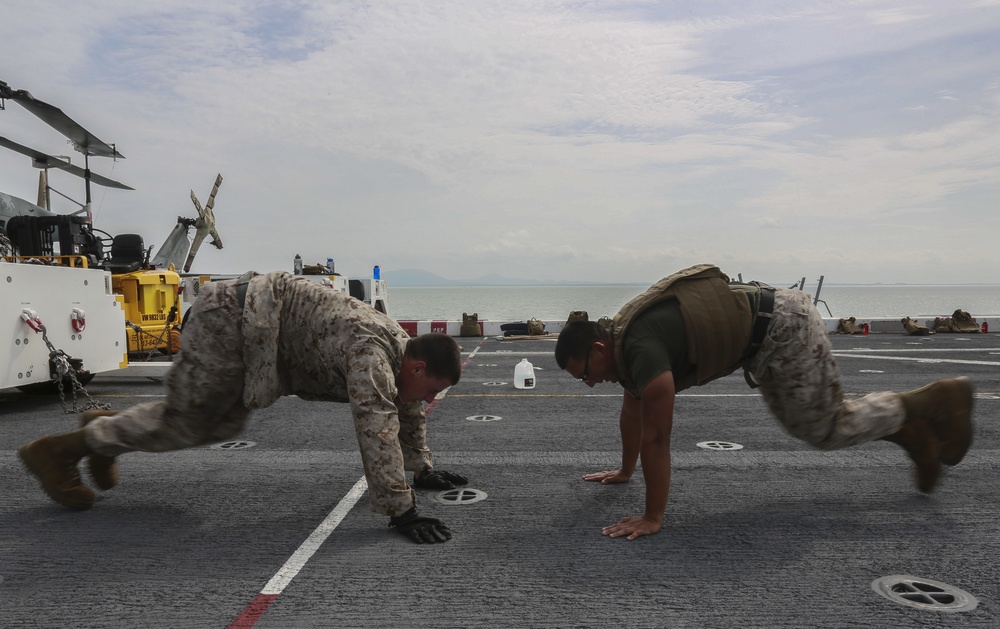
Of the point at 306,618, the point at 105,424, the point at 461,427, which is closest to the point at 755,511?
the point at 306,618

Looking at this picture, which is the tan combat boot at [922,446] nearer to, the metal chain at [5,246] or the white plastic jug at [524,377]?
the white plastic jug at [524,377]

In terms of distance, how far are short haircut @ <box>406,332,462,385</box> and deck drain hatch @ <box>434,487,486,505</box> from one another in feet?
2.63

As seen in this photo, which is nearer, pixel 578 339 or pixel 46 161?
pixel 578 339

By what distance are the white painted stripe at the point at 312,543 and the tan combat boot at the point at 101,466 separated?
4.44 feet

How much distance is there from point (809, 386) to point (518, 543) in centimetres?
161

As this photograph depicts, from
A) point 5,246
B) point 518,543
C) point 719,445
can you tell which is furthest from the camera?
point 5,246

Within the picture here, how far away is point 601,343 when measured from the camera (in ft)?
9.98

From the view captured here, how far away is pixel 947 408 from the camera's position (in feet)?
10.9

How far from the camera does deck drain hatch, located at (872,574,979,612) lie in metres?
2.26

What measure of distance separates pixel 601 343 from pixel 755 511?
1.22 metres

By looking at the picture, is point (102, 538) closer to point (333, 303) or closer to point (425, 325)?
point (333, 303)

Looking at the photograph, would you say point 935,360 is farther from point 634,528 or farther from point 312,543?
point 312,543

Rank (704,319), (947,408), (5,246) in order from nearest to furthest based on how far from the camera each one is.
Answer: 1. (704,319)
2. (947,408)
3. (5,246)

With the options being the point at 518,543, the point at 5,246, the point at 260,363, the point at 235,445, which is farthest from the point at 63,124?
the point at 518,543
